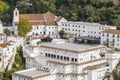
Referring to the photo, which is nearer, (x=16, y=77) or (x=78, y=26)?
(x=16, y=77)

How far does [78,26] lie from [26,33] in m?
8.79

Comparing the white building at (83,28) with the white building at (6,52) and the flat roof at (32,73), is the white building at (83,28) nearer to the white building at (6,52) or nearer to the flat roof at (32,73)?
the white building at (6,52)

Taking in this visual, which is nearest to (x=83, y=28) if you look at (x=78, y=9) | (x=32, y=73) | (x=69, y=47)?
(x=78, y=9)

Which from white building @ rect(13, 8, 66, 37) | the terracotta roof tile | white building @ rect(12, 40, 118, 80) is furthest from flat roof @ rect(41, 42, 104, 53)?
the terracotta roof tile

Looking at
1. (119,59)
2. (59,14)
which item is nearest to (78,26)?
(59,14)

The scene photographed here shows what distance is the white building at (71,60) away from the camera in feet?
177

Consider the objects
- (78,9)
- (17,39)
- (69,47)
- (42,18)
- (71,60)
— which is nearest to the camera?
(71,60)

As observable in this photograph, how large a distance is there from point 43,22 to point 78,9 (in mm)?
9698

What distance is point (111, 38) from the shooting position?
210 ft

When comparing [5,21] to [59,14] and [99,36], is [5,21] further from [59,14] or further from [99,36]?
[99,36]

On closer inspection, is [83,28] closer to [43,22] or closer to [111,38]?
[43,22]

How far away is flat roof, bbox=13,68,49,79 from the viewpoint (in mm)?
51656

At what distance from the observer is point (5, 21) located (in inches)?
2926

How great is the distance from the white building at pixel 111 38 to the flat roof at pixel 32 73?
13.3 meters
